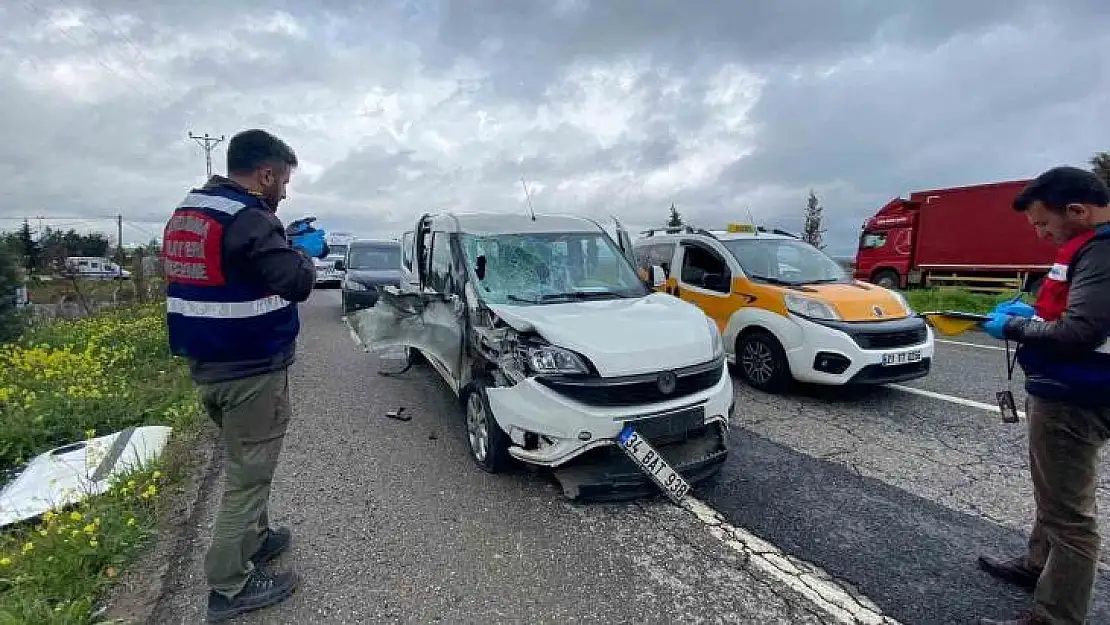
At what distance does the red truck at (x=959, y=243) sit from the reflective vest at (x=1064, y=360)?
1585 cm

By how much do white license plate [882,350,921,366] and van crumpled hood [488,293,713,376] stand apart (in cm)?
236

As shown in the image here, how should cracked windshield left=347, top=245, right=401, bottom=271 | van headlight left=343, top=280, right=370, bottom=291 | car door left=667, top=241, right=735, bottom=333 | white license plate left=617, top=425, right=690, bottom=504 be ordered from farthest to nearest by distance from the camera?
cracked windshield left=347, top=245, right=401, bottom=271 < van headlight left=343, top=280, right=370, bottom=291 < car door left=667, top=241, right=735, bottom=333 < white license plate left=617, top=425, right=690, bottom=504

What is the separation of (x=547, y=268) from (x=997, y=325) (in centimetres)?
298

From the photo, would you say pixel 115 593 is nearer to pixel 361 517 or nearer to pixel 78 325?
pixel 361 517

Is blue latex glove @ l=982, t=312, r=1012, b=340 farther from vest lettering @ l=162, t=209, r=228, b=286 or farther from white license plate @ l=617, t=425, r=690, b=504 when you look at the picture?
vest lettering @ l=162, t=209, r=228, b=286

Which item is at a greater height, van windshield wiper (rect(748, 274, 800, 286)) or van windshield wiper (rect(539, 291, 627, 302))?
van windshield wiper (rect(748, 274, 800, 286))

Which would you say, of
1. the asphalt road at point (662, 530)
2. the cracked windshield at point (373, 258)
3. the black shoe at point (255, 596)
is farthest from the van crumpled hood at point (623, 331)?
the cracked windshield at point (373, 258)

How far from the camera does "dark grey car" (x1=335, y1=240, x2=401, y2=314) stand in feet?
34.7

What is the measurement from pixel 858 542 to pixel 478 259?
10.4ft

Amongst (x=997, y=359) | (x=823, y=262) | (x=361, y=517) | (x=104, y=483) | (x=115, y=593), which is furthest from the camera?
(x=997, y=359)

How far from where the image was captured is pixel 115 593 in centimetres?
269

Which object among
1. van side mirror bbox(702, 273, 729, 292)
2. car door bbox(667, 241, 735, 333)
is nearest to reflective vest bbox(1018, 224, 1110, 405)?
car door bbox(667, 241, 735, 333)

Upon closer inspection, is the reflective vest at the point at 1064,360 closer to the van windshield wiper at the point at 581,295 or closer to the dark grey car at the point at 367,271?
the van windshield wiper at the point at 581,295

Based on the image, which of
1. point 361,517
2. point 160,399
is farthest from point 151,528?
point 160,399
